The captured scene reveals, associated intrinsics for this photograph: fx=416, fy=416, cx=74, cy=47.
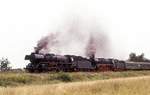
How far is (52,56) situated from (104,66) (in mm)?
14311

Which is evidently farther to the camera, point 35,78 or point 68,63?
point 68,63

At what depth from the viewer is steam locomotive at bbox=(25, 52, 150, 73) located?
4469 centimetres

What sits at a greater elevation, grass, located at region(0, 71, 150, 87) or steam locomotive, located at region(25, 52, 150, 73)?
steam locomotive, located at region(25, 52, 150, 73)

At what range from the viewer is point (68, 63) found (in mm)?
48844

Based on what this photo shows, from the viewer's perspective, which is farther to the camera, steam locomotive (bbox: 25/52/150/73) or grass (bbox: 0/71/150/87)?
steam locomotive (bbox: 25/52/150/73)

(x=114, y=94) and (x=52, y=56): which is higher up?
(x=52, y=56)

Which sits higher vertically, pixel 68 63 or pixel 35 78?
pixel 68 63

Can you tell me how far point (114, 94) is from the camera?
25.0m

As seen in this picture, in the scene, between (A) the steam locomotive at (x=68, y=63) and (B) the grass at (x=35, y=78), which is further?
(A) the steam locomotive at (x=68, y=63)

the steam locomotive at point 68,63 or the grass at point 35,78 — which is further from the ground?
the steam locomotive at point 68,63

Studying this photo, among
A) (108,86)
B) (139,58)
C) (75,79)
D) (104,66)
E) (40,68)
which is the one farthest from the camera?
(139,58)

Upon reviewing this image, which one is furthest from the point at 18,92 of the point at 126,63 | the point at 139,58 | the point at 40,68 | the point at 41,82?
the point at 139,58

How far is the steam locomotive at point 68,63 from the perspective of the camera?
44688 millimetres

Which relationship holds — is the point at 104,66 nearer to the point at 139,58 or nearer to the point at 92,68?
the point at 92,68
